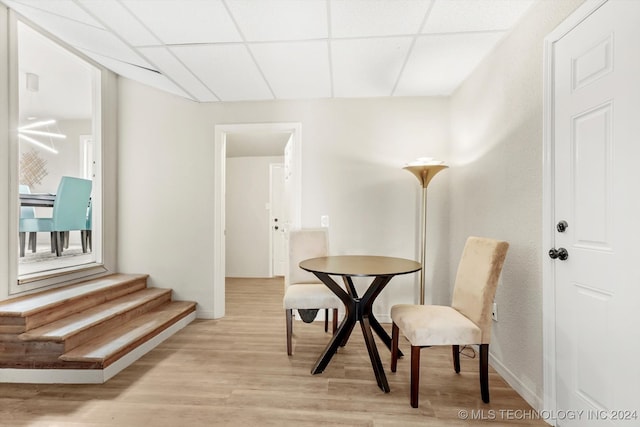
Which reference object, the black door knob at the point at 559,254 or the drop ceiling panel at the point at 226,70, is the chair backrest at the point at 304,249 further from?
the black door knob at the point at 559,254

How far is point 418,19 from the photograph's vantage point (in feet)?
6.31

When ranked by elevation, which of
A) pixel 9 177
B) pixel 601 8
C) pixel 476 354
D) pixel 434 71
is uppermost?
pixel 434 71

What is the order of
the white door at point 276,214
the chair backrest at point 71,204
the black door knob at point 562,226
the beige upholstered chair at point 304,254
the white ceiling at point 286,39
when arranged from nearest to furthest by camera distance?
the black door knob at point 562,226, the white ceiling at point 286,39, the beige upholstered chair at point 304,254, the chair backrest at point 71,204, the white door at point 276,214

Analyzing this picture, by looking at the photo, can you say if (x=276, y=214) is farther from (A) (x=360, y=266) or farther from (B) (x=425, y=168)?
(A) (x=360, y=266)

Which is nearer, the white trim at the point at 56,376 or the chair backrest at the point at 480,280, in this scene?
the chair backrest at the point at 480,280

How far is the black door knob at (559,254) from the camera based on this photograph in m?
1.51

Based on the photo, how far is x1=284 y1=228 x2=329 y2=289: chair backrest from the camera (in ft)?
9.09

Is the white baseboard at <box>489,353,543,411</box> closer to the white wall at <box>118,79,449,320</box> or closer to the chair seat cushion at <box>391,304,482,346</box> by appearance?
the chair seat cushion at <box>391,304,482,346</box>

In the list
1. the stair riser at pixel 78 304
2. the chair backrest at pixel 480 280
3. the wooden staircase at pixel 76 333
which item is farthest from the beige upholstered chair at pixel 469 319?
the stair riser at pixel 78 304

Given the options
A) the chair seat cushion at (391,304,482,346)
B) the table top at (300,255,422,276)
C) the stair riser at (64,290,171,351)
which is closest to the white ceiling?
the table top at (300,255,422,276)

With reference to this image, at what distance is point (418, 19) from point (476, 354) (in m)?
2.58

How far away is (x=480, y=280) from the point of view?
5.98 feet

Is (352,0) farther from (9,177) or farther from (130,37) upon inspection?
(9,177)

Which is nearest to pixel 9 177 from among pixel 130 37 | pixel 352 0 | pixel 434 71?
pixel 130 37
